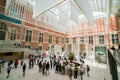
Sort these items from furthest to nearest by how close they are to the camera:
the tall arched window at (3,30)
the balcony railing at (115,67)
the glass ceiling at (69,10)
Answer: the tall arched window at (3,30) → the glass ceiling at (69,10) → the balcony railing at (115,67)

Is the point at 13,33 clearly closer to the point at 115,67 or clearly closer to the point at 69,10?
the point at 69,10

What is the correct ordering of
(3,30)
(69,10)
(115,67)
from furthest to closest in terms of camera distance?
1. (69,10)
2. (3,30)
3. (115,67)

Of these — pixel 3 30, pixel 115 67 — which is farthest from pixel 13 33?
pixel 115 67

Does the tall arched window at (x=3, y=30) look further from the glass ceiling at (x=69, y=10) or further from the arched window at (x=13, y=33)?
the glass ceiling at (x=69, y=10)

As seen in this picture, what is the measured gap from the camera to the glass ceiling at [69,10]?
1058cm

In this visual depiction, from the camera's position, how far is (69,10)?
628 inches

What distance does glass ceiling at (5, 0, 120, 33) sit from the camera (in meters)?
10.6

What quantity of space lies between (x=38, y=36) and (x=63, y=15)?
748 cm

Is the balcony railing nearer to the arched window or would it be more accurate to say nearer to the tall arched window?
the arched window

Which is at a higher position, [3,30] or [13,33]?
[3,30]

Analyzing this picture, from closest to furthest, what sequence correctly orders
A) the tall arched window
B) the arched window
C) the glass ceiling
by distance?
the glass ceiling < the tall arched window < the arched window

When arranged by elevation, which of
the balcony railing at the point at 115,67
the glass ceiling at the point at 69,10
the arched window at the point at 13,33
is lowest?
the balcony railing at the point at 115,67

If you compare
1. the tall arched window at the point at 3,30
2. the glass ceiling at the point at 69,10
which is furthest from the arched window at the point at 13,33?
the glass ceiling at the point at 69,10

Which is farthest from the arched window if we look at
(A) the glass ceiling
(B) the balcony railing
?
(B) the balcony railing
